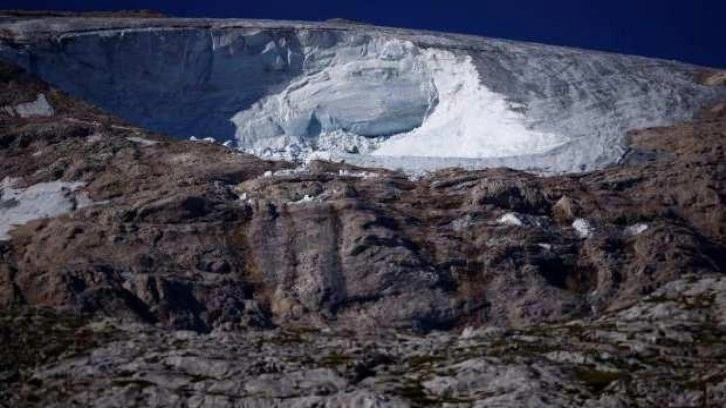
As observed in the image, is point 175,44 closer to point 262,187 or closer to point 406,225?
point 262,187

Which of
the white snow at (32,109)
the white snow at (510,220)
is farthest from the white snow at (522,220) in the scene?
the white snow at (32,109)

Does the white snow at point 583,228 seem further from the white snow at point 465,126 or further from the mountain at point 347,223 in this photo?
the white snow at point 465,126

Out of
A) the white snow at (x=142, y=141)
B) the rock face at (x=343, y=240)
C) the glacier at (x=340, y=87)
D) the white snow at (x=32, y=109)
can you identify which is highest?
the glacier at (x=340, y=87)


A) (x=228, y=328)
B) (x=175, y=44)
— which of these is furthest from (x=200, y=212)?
(x=175, y=44)

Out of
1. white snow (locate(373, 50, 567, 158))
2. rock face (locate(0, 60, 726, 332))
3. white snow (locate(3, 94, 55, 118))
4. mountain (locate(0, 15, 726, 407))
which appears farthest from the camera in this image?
white snow (locate(373, 50, 567, 158))

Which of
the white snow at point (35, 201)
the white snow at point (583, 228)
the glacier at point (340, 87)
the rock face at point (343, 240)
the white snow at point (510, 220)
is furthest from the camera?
the glacier at point (340, 87)

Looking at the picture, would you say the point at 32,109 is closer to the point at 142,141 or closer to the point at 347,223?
the point at 142,141

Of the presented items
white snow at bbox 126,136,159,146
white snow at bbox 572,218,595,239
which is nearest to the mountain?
white snow at bbox 572,218,595,239

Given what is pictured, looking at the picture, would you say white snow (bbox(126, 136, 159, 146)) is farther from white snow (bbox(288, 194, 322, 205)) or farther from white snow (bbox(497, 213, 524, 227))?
white snow (bbox(497, 213, 524, 227))
